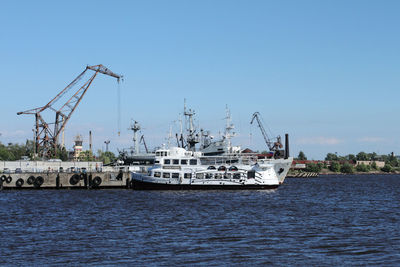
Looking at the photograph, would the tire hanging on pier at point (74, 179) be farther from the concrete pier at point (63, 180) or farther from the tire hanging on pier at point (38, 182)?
the tire hanging on pier at point (38, 182)

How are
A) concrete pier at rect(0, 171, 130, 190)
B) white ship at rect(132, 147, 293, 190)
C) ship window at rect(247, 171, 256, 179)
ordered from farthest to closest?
1. concrete pier at rect(0, 171, 130, 190)
2. ship window at rect(247, 171, 256, 179)
3. white ship at rect(132, 147, 293, 190)

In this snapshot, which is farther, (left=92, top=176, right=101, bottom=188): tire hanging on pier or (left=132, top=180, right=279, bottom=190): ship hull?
(left=92, top=176, right=101, bottom=188): tire hanging on pier

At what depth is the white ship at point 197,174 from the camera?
87312 mm

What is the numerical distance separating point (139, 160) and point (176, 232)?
103 m

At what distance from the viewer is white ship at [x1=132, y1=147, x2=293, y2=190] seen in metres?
87.3

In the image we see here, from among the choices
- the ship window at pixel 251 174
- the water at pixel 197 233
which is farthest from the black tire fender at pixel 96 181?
the water at pixel 197 233

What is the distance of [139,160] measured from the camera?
143m

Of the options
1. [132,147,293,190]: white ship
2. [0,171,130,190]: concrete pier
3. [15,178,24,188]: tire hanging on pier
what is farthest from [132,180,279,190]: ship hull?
[15,178,24,188]: tire hanging on pier

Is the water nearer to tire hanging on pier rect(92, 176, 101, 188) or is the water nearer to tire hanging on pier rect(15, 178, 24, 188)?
tire hanging on pier rect(15, 178, 24, 188)

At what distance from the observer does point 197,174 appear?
87.7 m

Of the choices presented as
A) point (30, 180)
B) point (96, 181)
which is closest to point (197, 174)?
point (96, 181)

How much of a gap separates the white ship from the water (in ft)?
66.0

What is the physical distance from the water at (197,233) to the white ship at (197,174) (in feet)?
66.0

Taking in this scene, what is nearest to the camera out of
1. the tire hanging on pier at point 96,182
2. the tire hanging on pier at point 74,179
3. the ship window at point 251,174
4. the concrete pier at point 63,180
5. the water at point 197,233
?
the water at point 197,233
